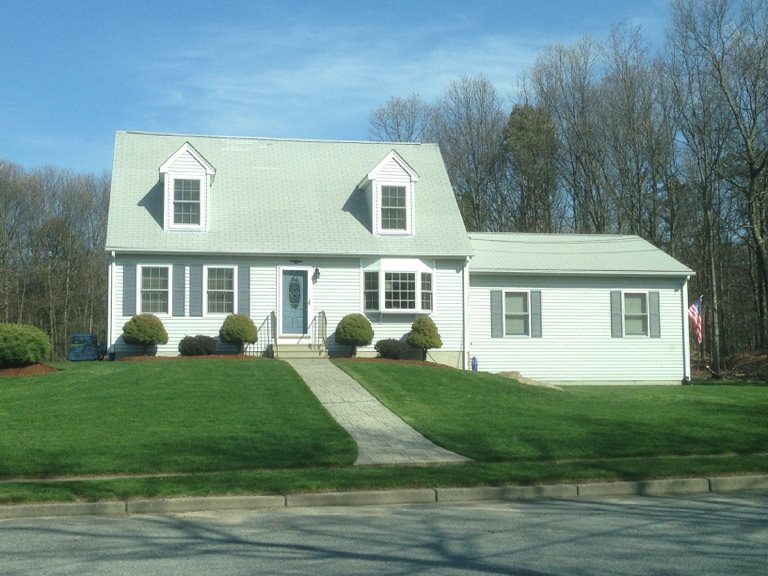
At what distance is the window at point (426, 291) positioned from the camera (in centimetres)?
2623

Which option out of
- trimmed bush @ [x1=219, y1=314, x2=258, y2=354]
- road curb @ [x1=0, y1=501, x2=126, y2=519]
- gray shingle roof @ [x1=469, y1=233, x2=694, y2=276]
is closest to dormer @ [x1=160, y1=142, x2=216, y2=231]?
trimmed bush @ [x1=219, y1=314, x2=258, y2=354]

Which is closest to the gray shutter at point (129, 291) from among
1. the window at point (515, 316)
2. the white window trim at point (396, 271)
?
the white window trim at point (396, 271)

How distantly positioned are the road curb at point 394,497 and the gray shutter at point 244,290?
15095 mm

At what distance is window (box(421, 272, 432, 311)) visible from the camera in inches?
1033

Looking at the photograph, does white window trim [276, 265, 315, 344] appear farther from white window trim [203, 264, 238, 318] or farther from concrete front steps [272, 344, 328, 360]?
white window trim [203, 264, 238, 318]

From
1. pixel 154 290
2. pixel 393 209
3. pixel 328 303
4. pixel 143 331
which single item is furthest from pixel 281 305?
pixel 393 209

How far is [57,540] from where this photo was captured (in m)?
8.70

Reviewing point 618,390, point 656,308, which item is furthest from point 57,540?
point 656,308

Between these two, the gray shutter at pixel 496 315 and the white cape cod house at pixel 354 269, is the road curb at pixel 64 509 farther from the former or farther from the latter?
the gray shutter at pixel 496 315

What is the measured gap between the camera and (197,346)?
80.0ft

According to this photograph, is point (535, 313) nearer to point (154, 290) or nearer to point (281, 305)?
point (281, 305)

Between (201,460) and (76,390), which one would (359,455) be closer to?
(201,460)

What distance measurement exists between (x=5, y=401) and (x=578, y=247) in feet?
64.0

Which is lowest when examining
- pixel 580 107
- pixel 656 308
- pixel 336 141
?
pixel 656 308
